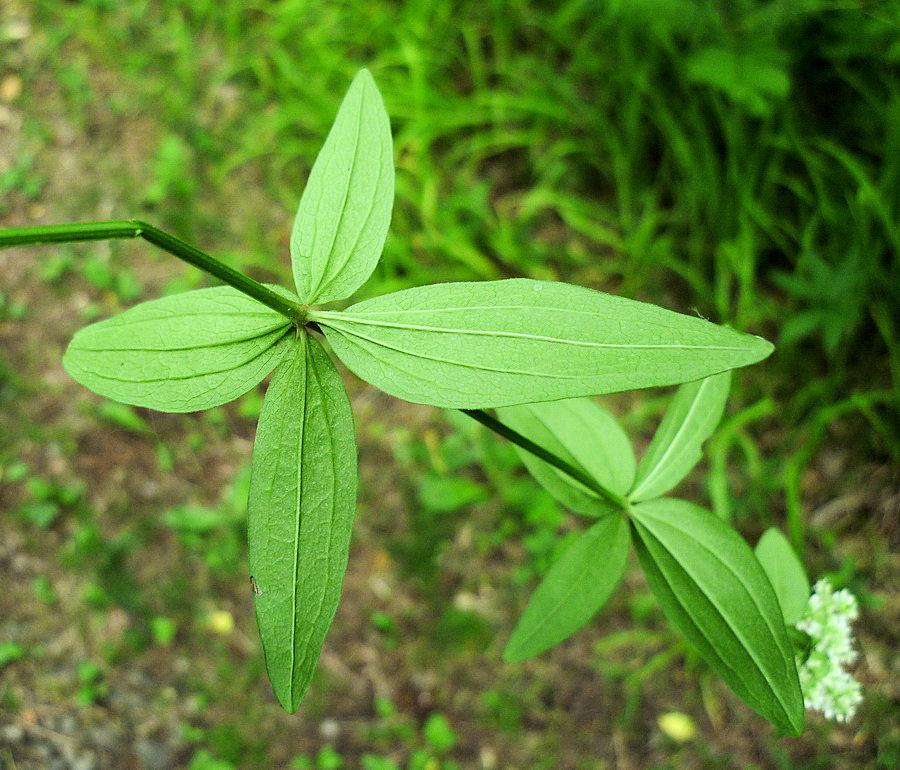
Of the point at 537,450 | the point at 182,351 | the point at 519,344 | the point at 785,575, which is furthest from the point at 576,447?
the point at 182,351

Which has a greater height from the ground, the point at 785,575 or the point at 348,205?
the point at 348,205

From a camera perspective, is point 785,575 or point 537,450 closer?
point 537,450

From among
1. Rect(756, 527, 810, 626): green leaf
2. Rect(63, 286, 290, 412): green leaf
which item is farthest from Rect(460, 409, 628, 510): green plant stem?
Rect(756, 527, 810, 626): green leaf

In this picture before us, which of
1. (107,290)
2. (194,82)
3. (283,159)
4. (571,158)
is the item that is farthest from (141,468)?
(571,158)

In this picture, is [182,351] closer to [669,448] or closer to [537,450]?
[537,450]

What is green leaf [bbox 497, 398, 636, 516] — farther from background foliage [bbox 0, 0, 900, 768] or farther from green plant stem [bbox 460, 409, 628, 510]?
background foliage [bbox 0, 0, 900, 768]

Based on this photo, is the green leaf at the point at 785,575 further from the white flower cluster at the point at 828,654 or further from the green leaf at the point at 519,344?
the green leaf at the point at 519,344
